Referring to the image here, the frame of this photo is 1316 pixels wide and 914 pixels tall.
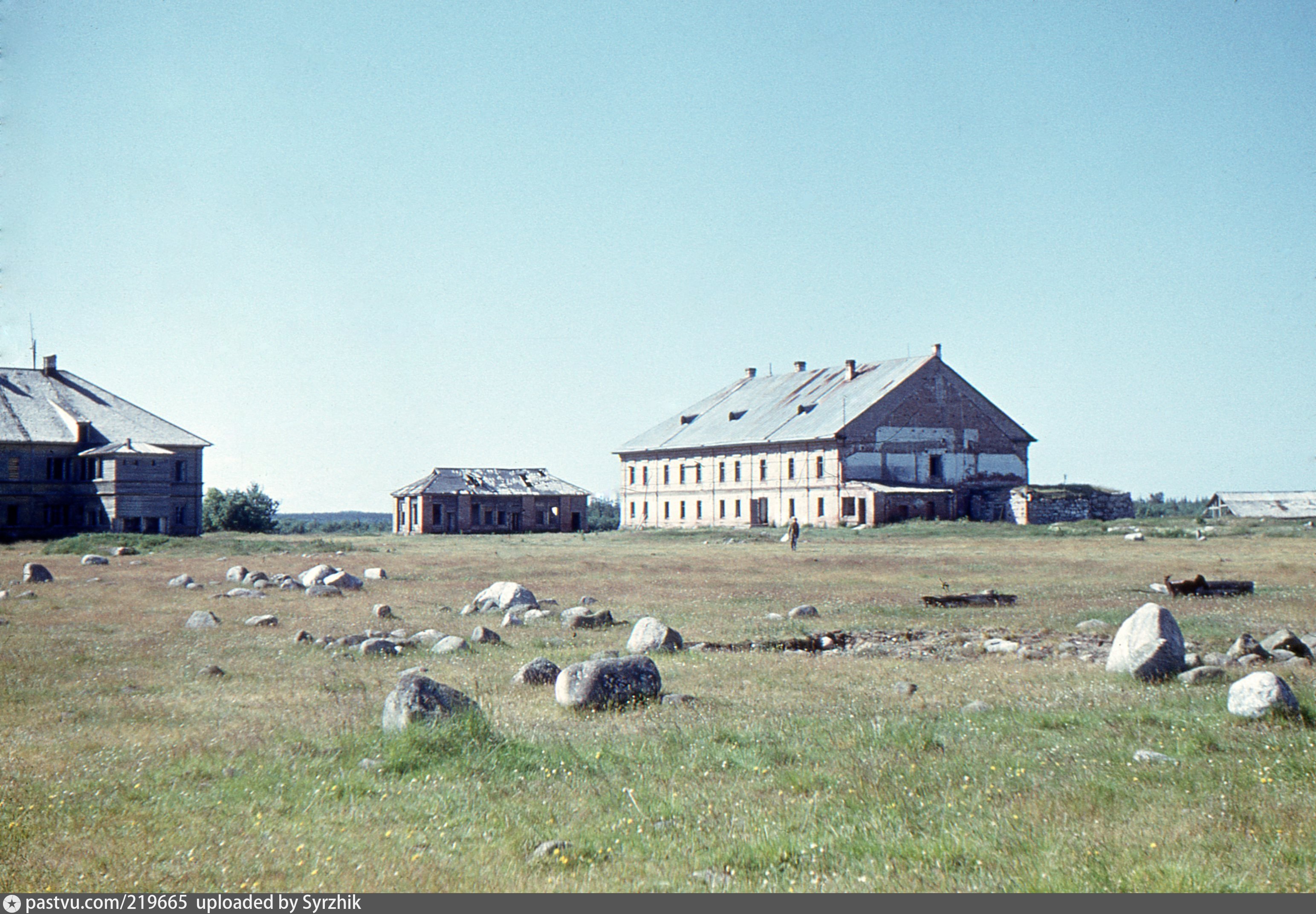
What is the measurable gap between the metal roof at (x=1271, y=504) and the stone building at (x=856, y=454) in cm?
2172

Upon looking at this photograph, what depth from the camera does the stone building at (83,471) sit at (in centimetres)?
5962

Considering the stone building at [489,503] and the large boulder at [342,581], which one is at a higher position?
the stone building at [489,503]

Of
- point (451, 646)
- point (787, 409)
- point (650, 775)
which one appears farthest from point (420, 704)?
point (787, 409)

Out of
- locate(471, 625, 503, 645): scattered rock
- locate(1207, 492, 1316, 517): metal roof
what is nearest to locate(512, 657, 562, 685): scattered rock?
locate(471, 625, 503, 645): scattered rock

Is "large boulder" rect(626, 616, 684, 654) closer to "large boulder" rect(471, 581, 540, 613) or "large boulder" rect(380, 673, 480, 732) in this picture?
"large boulder" rect(471, 581, 540, 613)

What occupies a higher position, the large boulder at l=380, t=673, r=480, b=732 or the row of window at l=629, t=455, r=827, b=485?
the row of window at l=629, t=455, r=827, b=485

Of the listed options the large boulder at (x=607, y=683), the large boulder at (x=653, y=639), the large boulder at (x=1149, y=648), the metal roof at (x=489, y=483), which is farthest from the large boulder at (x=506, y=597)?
the metal roof at (x=489, y=483)

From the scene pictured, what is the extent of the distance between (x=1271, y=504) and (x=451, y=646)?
82.4 metres

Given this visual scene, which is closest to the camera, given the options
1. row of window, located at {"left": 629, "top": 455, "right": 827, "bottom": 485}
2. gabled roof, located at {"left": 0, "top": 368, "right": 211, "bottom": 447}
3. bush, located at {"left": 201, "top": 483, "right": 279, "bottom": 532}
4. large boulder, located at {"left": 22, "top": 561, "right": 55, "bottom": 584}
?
large boulder, located at {"left": 22, "top": 561, "right": 55, "bottom": 584}

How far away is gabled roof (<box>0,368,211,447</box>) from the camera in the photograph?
61.0 metres

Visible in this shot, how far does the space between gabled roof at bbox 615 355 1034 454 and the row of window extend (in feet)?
4.66

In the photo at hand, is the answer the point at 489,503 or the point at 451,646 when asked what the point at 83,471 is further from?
the point at 451,646

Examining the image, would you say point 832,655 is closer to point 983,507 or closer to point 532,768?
point 532,768

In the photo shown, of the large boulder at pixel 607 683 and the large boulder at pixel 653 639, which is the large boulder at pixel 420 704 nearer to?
the large boulder at pixel 607 683
